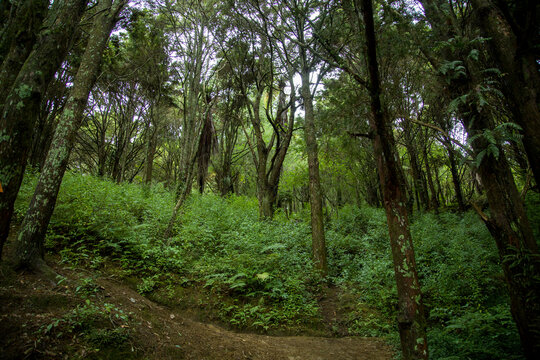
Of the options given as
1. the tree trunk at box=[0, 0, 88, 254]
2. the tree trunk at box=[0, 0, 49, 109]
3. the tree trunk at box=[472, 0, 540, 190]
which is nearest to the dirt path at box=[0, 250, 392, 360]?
the tree trunk at box=[0, 0, 88, 254]

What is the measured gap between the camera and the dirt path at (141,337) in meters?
2.56

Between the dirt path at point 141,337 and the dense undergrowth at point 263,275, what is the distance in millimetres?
520

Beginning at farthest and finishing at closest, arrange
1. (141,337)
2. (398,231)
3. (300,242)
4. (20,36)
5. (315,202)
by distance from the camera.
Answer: (300,242), (315,202), (398,231), (141,337), (20,36)

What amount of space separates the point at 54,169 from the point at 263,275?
14.5 feet

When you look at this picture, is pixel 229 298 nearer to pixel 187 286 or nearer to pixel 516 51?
pixel 187 286

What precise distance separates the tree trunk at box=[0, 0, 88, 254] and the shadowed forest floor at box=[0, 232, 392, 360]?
97 centimetres

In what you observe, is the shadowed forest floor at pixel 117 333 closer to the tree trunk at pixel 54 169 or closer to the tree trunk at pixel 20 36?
the tree trunk at pixel 54 169

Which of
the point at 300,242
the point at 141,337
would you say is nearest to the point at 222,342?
the point at 141,337

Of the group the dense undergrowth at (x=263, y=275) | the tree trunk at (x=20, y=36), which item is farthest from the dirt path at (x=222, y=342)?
the tree trunk at (x=20, y=36)

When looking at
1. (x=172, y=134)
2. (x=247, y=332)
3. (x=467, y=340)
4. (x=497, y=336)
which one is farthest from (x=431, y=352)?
(x=172, y=134)

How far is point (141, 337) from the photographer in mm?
3250

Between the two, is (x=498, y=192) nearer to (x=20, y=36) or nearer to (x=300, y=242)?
(x=300, y=242)

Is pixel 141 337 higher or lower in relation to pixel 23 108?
lower

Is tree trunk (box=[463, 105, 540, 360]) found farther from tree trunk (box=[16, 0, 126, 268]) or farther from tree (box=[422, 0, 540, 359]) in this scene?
tree trunk (box=[16, 0, 126, 268])
